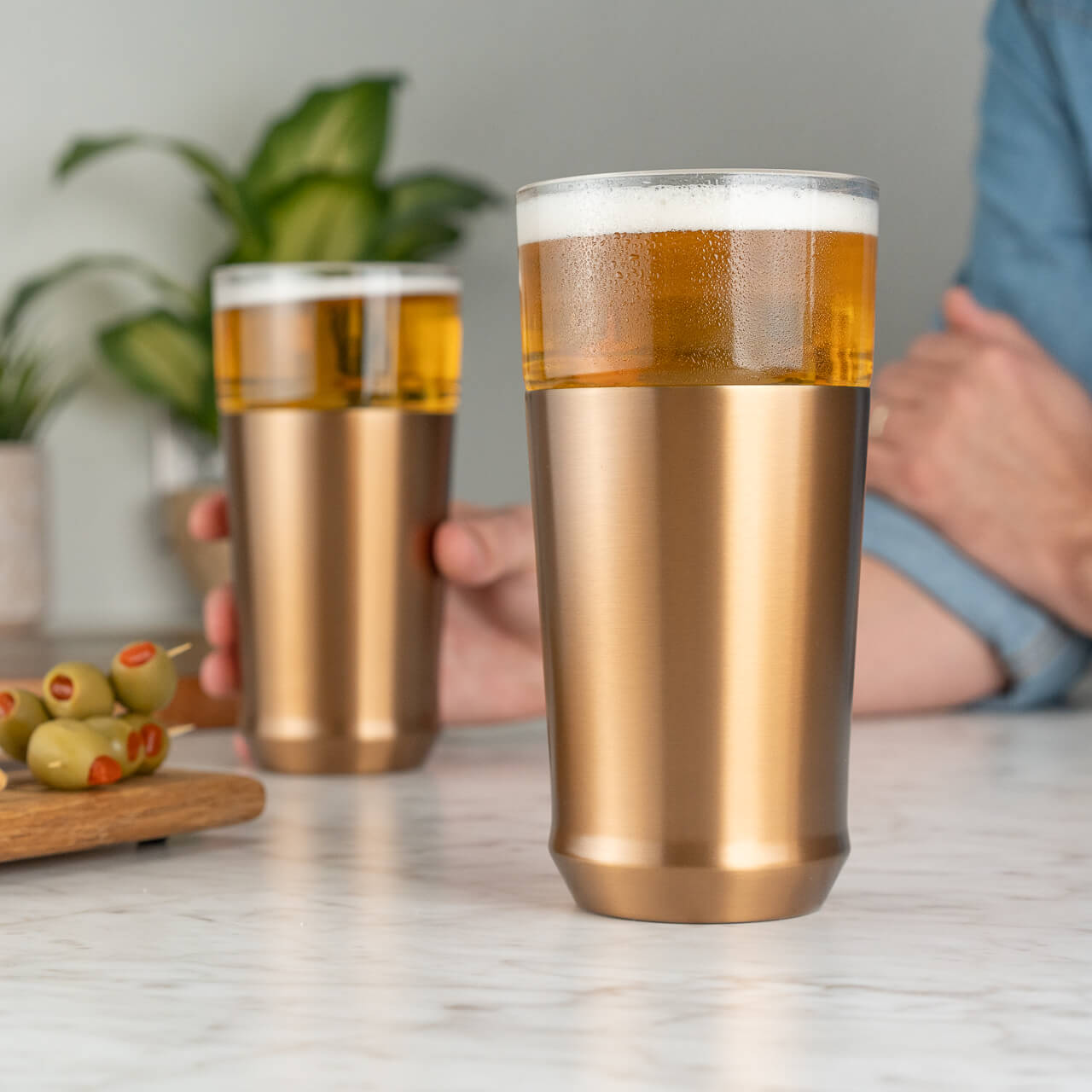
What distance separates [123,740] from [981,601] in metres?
0.65

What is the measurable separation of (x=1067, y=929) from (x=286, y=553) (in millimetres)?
402

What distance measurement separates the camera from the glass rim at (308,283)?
0.70 m

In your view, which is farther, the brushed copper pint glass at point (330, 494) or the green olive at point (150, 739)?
the brushed copper pint glass at point (330, 494)

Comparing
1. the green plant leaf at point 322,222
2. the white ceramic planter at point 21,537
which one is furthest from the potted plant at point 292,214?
the white ceramic planter at point 21,537

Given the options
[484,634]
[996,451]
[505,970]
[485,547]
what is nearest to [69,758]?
[505,970]

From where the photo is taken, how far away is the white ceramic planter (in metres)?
1.82

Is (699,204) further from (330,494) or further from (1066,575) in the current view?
(1066,575)

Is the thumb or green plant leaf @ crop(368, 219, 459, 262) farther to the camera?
green plant leaf @ crop(368, 219, 459, 262)

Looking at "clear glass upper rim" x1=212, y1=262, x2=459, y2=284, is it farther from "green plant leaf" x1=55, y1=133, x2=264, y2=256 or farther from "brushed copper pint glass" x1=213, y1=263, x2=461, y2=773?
"green plant leaf" x1=55, y1=133, x2=264, y2=256

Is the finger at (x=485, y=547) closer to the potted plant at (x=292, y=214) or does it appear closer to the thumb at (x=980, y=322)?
the thumb at (x=980, y=322)

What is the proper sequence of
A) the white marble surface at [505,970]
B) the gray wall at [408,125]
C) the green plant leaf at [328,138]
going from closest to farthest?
the white marble surface at [505,970] → the gray wall at [408,125] → the green plant leaf at [328,138]

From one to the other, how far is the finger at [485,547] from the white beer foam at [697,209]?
297 mm

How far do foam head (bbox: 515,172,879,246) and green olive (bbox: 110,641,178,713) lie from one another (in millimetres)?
233

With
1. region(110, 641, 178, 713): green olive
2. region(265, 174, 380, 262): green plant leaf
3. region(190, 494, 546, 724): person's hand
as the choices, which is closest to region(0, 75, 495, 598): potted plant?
region(265, 174, 380, 262): green plant leaf
